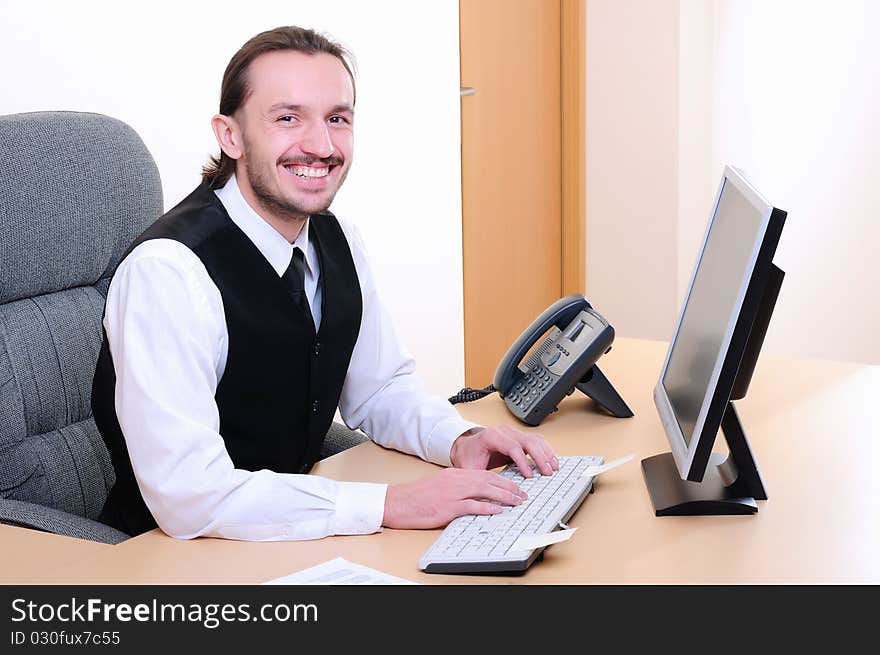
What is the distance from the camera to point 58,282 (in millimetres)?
1594

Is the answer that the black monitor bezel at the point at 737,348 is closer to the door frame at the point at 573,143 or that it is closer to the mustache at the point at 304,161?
the mustache at the point at 304,161

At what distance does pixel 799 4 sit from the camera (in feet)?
12.8

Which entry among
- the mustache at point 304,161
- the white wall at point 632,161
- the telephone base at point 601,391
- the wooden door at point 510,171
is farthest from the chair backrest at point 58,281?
the white wall at point 632,161

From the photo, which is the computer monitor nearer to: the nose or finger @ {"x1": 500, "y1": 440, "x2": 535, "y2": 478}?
finger @ {"x1": 500, "y1": 440, "x2": 535, "y2": 478}

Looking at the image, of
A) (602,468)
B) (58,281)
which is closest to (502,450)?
(602,468)

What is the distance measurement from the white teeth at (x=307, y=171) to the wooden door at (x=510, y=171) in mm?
2075

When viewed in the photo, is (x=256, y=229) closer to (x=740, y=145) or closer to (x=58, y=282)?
(x=58, y=282)

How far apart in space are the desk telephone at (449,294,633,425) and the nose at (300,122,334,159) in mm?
497

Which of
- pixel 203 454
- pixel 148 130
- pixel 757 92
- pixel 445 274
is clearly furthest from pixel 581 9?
pixel 203 454

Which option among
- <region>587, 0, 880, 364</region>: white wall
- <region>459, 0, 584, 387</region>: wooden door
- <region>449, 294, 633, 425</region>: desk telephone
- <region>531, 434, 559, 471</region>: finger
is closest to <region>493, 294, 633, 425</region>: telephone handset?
<region>449, 294, 633, 425</region>: desk telephone

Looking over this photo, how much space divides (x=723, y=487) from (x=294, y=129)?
72cm

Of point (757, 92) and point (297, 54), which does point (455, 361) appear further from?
point (297, 54)

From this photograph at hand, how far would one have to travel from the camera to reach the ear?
141 cm
